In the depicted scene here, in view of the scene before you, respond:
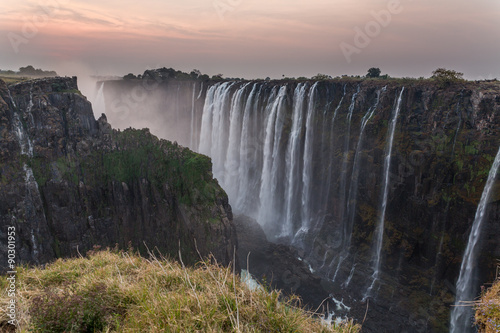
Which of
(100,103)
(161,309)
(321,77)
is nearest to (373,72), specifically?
(321,77)

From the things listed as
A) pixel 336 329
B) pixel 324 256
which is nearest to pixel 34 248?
pixel 324 256

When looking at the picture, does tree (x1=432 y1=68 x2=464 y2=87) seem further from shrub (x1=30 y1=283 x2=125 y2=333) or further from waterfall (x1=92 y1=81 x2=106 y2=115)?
waterfall (x1=92 y1=81 x2=106 y2=115)

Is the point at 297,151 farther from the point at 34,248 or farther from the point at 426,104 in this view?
the point at 34,248

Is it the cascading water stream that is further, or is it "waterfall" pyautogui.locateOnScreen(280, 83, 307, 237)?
"waterfall" pyautogui.locateOnScreen(280, 83, 307, 237)

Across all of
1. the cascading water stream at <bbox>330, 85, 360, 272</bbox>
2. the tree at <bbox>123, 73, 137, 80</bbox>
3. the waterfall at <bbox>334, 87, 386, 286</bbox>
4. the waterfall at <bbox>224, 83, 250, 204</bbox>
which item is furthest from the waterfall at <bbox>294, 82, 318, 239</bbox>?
the tree at <bbox>123, 73, 137, 80</bbox>

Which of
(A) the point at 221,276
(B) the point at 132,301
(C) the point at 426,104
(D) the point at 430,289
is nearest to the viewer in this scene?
(B) the point at 132,301

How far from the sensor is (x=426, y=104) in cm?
2662

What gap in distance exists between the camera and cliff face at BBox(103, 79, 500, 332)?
23.5m

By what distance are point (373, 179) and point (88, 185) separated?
1179 inches

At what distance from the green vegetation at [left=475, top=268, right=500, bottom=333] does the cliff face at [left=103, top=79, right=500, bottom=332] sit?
65.1ft

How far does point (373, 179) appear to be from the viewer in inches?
1181

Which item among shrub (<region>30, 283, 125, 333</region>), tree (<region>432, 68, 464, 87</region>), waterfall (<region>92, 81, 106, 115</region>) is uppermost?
tree (<region>432, 68, 464, 87</region>)

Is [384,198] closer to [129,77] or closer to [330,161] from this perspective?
[330,161]

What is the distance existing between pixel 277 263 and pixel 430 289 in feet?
43.5
